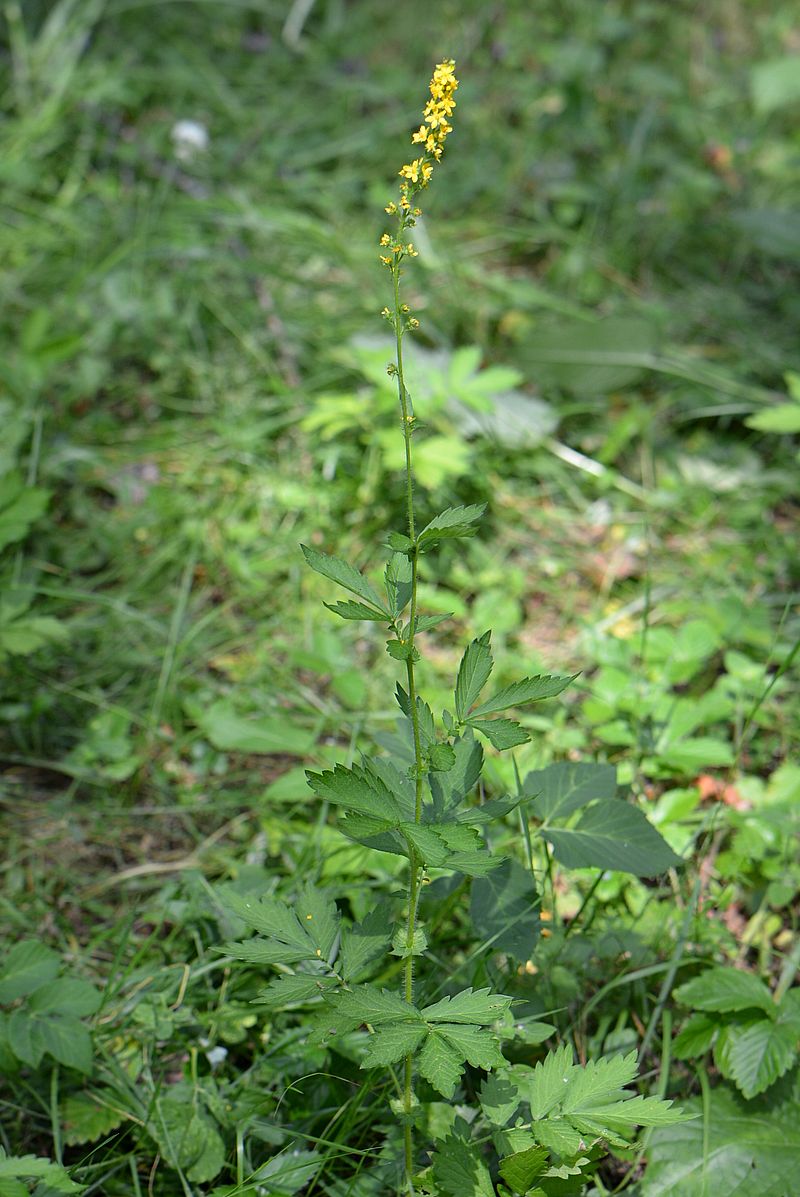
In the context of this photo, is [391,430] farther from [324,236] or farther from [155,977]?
[155,977]

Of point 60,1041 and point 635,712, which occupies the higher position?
point 635,712

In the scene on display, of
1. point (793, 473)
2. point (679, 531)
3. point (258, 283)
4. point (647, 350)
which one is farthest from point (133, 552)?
point (793, 473)

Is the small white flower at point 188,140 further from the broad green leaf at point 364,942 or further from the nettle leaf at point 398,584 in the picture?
the broad green leaf at point 364,942

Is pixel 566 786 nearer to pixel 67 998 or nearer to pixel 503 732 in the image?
pixel 503 732

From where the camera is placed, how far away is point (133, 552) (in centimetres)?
222

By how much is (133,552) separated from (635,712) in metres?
1.17

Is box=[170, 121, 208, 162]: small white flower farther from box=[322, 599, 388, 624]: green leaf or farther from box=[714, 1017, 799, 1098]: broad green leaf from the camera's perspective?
box=[714, 1017, 799, 1098]: broad green leaf

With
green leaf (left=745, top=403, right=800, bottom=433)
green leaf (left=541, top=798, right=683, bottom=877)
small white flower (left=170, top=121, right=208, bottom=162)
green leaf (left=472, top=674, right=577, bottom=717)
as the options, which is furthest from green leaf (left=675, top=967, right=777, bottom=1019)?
small white flower (left=170, top=121, right=208, bottom=162)

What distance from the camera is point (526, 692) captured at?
3.31ft

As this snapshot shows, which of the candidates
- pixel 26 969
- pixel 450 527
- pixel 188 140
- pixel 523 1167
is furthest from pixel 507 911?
pixel 188 140

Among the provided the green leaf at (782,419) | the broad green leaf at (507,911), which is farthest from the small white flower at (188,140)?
the broad green leaf at (507,911)

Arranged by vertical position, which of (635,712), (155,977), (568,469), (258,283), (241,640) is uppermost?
(258,283)

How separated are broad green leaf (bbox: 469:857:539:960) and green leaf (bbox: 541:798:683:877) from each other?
6 cm

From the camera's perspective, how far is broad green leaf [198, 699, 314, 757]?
1.72m
